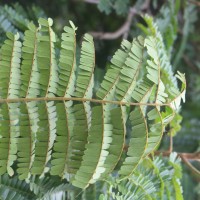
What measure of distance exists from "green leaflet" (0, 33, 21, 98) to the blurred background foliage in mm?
261

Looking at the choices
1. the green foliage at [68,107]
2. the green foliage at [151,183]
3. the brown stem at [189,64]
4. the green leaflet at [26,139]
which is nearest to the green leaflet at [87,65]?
the green foliage at [68,107]

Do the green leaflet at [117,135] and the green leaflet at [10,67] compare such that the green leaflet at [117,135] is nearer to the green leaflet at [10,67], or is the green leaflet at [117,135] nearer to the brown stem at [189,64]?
the green leaflet at [10,67]

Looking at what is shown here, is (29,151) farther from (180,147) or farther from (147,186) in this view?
(180,147)

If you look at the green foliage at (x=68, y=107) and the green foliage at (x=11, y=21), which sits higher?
the green foliage at (x=11, y=21)

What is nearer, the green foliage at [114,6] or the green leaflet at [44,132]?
the green leaflet at [44,132]

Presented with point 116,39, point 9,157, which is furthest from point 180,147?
point 9,157

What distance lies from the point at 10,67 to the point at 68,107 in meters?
0.12

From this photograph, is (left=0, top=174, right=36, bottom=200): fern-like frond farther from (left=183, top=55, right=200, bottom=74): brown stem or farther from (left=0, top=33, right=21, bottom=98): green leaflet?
(left=183, top=55, right=200, bottom=74): brown stem

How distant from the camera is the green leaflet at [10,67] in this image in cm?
70

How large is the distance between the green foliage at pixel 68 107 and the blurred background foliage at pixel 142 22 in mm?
276

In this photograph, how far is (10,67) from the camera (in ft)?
2.29

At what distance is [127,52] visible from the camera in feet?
2.37

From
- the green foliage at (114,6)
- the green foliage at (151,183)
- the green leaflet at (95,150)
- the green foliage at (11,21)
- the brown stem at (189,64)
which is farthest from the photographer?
the brown stem at (189,64)

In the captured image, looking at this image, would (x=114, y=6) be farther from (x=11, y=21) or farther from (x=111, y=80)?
(x=111, y=80)
